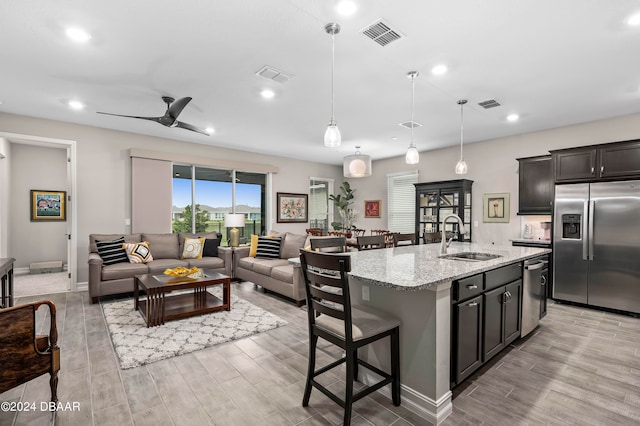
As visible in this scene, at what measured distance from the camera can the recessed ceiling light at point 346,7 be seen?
7.02 feet

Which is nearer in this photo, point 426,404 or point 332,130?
point 426,404

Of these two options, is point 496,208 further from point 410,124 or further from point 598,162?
point 410,124

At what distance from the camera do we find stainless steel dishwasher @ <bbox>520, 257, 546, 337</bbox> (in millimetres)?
2957

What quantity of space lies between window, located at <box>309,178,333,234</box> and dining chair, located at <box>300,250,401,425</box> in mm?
6303

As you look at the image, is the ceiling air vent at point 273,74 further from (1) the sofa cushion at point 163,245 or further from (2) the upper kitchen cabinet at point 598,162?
(2) the upper kitchen cabinet at point 598,162

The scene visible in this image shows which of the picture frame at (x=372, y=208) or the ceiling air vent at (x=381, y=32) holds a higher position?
the ceiling air vent at (x=381, y=32)

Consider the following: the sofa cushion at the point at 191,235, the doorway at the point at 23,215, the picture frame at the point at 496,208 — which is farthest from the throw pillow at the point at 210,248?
the picture frame at the point at 496,208

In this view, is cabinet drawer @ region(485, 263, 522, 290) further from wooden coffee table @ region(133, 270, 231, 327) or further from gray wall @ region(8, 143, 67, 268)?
gray wall @ region(8, 143, 67, 268)

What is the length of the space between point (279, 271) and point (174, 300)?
1.44m

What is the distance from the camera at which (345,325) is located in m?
1.77

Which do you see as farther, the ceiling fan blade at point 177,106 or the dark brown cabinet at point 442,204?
the dark brown cabinet at point 442,204

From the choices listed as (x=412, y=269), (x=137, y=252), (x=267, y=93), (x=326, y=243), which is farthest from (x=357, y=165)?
(x=137, y=252)

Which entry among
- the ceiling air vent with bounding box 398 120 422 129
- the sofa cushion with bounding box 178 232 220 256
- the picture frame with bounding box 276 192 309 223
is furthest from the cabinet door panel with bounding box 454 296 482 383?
the picture frame with bounding box 276 192 309 223

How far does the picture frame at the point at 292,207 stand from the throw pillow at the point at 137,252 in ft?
10.2
